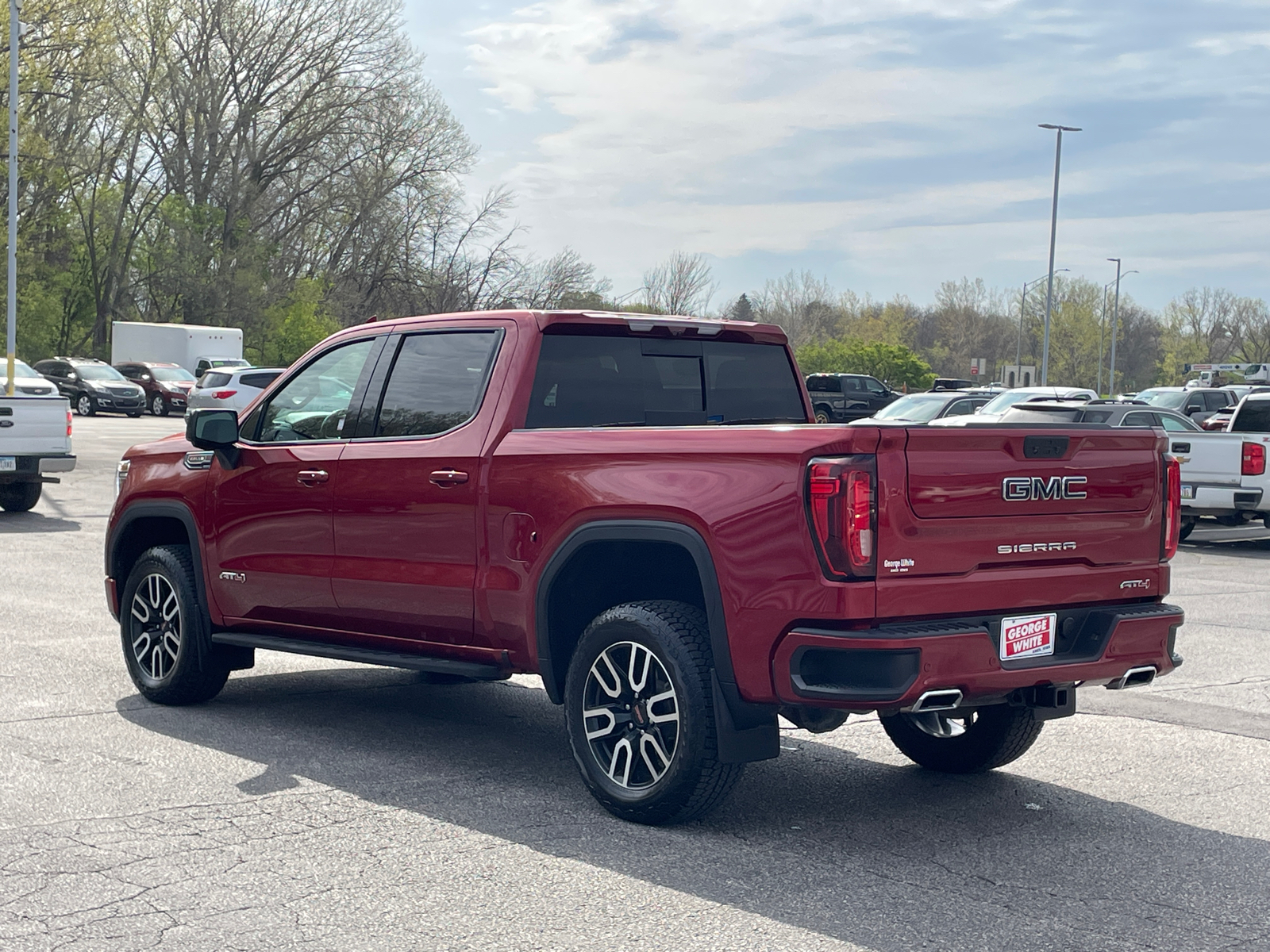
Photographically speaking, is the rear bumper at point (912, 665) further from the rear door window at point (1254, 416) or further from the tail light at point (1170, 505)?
the rear door window at point (1254, 416)

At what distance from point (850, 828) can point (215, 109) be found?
186 ft

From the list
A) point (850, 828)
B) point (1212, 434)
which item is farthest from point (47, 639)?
point (1212, 434)

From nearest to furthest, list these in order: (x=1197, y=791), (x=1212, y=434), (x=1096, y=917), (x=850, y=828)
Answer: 1. (x=1096, y=917)
2. (x=850, y=828)
3. (x=1197, y=791)
4. (x=1212, y=434)

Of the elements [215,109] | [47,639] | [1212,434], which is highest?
[215,109]

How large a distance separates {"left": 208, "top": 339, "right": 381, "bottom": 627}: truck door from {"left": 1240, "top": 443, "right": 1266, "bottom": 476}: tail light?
13.8m

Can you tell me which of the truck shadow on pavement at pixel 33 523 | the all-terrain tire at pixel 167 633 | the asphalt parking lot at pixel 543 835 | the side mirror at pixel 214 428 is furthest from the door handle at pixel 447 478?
the truck shadow on pavement at pixel 33 523

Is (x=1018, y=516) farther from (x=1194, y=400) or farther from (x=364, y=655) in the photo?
(x=1194, y=400)

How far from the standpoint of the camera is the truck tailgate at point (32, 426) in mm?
17328

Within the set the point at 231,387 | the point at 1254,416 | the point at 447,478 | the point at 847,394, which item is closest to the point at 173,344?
the point at 231,387

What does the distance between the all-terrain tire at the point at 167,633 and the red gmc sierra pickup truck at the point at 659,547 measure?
0.02m

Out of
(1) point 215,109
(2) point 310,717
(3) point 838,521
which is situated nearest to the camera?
(3) point 838,521

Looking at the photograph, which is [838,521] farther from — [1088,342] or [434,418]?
[1088,342]

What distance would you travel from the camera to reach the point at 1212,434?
1805 cm

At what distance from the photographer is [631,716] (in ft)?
18.0
